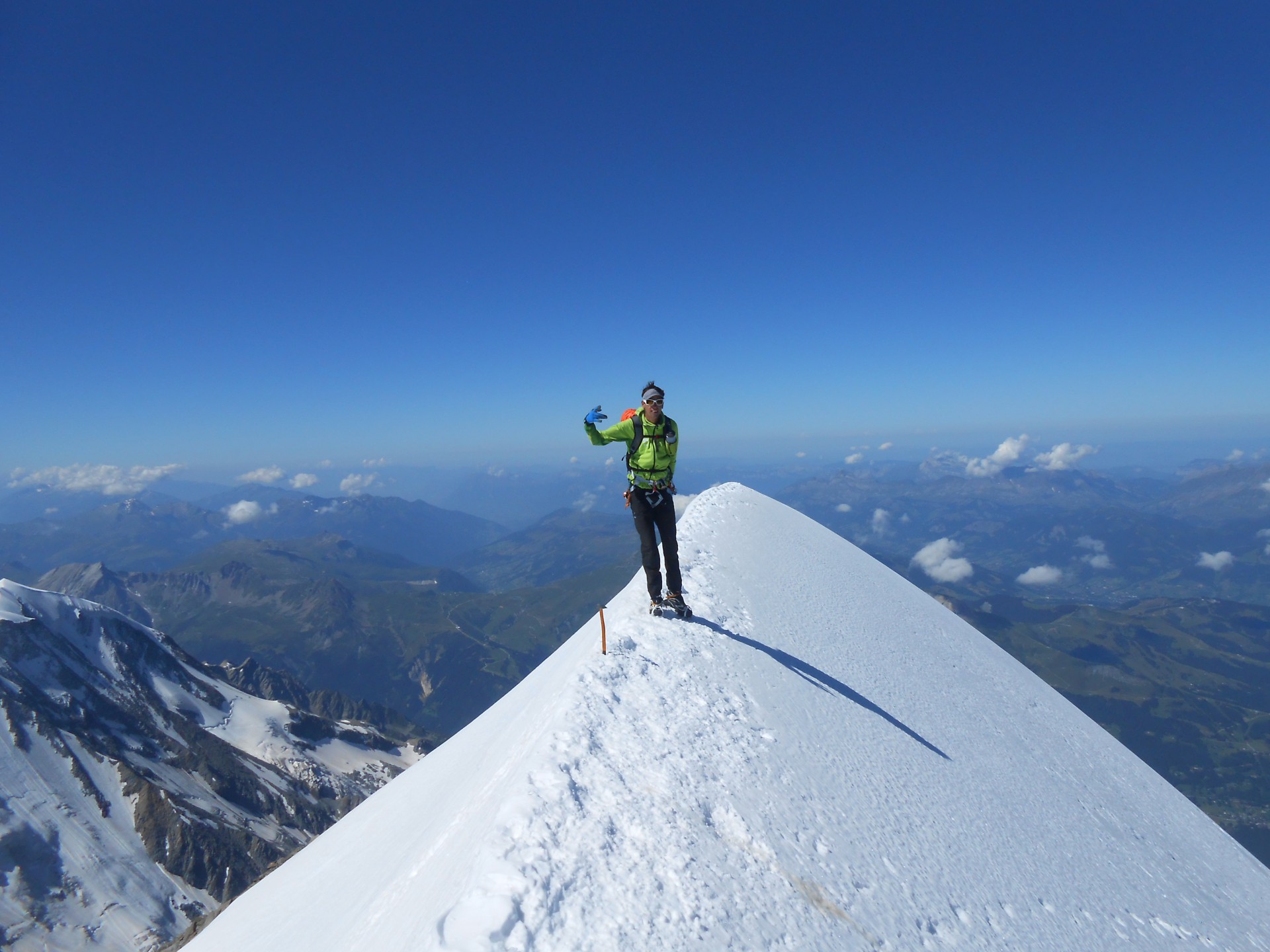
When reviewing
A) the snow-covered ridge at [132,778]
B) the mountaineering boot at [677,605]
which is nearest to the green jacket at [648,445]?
the mountaineering boot at [677,605]

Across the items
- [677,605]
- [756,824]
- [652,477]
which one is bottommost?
[756,824]

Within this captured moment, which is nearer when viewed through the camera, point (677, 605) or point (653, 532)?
point (653, 532)

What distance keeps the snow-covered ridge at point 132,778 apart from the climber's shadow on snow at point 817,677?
145404mm

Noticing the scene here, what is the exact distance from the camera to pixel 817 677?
33.8 ft

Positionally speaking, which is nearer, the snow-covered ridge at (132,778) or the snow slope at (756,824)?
the snow slope at (756,824)

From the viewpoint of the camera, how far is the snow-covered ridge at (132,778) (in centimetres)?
→ 10506

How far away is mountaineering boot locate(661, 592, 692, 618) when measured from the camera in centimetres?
1057

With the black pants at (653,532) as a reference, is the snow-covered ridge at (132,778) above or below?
below

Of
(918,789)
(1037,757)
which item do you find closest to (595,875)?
(918,789)

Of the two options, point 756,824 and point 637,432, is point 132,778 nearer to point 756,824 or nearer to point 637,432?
point 637,432

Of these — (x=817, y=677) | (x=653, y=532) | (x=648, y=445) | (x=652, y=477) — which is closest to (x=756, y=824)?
(x=817, y=677)

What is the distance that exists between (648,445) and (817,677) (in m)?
5.17

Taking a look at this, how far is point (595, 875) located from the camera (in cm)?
479

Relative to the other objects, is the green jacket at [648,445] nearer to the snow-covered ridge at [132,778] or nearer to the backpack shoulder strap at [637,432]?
the backpack shoulder strap at [637,432]
